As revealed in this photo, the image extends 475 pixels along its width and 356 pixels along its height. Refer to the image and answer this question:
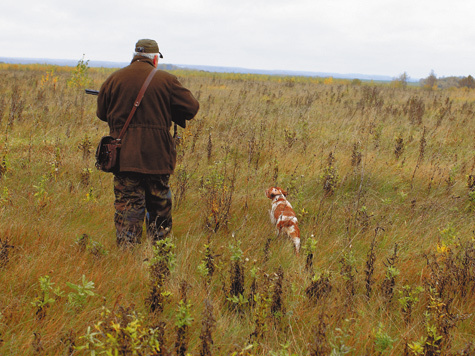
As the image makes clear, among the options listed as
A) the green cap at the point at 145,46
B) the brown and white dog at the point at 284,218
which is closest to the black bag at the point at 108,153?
the green cap at the point at 145,46

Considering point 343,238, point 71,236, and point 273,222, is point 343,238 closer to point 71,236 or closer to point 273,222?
point 273,222

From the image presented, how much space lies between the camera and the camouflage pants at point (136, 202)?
319 centimetres

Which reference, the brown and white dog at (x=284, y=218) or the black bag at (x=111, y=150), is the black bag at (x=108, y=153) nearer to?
the black bag at (x=111, y=150)

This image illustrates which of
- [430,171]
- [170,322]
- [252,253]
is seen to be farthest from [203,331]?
[430,171]

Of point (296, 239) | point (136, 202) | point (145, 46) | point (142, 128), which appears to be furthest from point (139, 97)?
point (296, 239)

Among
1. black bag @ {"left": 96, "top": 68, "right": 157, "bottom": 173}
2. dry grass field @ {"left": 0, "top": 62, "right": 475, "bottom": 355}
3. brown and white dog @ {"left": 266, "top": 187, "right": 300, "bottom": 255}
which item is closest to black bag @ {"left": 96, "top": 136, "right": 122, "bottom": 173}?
black bag @ {"left": 96, "top": 68, "right": 157, "bottom": 173}

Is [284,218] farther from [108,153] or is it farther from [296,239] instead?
[108,153]

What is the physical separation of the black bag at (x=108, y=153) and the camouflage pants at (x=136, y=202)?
13cm

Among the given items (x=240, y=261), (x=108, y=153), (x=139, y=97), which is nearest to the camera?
(x=240, y=261)

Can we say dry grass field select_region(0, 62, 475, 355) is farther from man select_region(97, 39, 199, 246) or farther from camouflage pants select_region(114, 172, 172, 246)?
man select_region(97, 39, 199, 246)

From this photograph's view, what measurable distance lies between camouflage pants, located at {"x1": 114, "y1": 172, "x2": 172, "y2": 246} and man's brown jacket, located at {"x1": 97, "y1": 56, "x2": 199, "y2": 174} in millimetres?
174

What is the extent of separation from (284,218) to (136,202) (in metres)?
1.59

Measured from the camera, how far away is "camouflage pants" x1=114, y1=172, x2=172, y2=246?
3.19 meters

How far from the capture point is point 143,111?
304 cm
